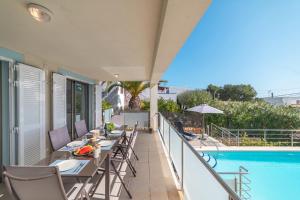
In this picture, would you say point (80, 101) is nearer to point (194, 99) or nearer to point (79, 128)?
point (79, 128)

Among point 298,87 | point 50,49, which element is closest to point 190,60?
point 298,87

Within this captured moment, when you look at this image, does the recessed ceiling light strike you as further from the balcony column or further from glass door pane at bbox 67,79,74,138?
the balcony column

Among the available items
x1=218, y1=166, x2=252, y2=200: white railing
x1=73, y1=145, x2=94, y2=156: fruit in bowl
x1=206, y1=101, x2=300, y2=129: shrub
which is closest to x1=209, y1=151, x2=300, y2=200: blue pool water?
x1=218, y1=166, x2=252, y2=200: white railing

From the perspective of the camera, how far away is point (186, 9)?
1.74m

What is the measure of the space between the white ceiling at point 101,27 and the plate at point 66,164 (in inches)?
61.1

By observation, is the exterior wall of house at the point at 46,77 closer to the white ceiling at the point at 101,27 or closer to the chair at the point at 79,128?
the white ceiling at the point at 101,27

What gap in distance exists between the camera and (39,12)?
2.01 metres

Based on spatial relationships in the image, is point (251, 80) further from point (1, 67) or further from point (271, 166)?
point (1, 67)

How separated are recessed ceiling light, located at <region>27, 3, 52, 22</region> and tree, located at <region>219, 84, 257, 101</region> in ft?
122

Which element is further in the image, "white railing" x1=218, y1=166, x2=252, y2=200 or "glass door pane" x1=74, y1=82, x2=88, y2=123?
"glass door pane" x1=74, y1=82, x2=88, y2=123

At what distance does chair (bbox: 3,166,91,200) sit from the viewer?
1.72 m

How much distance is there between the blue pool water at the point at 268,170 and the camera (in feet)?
18.7

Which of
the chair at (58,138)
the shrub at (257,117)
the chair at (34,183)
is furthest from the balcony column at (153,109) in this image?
the chair at (34,183)

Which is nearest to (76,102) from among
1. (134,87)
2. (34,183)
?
(34,183)
